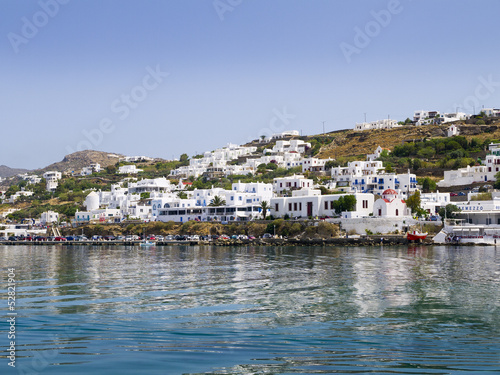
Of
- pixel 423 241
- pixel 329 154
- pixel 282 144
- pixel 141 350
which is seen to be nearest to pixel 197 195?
pixel 423 241

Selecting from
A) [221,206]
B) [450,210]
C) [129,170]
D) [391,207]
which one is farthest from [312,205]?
[129,170]

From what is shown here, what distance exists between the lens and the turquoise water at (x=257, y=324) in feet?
41.6

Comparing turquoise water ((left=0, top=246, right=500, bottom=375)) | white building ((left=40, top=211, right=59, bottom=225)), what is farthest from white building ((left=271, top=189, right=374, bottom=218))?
white building ((left=40, top=211, right=59, bottom=225))

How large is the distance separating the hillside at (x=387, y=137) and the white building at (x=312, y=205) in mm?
50835

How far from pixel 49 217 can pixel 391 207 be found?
222 ft

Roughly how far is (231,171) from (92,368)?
118m

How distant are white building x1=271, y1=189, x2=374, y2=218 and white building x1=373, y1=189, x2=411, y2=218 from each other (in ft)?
7.52

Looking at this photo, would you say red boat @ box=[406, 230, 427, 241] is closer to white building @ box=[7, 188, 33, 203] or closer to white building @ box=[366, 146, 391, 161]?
white building @ box=[366, 146, 391, 161]

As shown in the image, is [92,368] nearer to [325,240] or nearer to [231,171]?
[325,240]

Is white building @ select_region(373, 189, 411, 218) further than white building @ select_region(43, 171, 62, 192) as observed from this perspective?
No

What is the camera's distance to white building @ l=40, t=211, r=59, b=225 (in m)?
108

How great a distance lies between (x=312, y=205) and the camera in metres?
74.0

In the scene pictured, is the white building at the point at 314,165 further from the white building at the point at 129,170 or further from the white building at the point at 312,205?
the white building at the point at 129,170

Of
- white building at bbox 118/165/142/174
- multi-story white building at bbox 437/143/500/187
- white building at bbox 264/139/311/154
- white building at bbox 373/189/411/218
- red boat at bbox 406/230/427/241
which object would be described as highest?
white building at bbox 264/139/311/154
